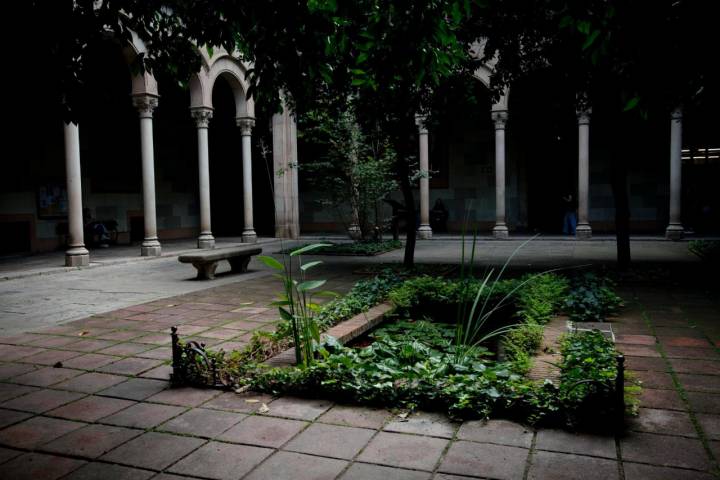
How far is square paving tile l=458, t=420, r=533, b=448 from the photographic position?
9.66 feet

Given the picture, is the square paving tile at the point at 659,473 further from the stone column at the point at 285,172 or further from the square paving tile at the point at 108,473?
the stone column at the point at 285,172

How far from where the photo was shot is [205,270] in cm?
956

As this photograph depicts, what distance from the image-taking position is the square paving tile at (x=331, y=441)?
286 centimetres

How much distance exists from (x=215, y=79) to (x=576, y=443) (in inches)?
599


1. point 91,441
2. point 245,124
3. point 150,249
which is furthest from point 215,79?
point 91,441

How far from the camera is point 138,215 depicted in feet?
62.0

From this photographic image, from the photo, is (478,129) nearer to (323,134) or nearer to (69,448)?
(323,134)

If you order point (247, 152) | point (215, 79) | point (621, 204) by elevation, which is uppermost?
point (215, 79)

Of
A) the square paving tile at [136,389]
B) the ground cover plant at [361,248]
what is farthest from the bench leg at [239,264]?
the square paving tile at [136,389]

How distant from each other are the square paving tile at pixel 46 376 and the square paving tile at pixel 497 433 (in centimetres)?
296

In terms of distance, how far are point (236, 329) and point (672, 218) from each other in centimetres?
1425

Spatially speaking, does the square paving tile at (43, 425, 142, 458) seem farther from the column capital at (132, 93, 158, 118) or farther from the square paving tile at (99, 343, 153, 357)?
the column capital at (132, 93, 158, 118)

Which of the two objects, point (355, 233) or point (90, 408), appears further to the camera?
point (355, 233)

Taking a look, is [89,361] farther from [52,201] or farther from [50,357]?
[52,201]
